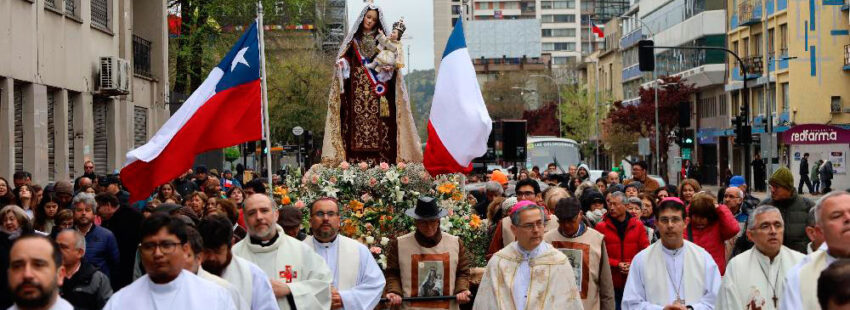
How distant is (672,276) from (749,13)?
5751 cm

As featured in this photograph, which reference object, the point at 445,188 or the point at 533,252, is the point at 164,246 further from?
the point at 445,188

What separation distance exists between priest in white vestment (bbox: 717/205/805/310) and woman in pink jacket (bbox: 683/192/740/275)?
303 centimetres

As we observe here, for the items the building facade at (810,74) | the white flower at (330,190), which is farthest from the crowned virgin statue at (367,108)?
Result: the building facade at (810,74)

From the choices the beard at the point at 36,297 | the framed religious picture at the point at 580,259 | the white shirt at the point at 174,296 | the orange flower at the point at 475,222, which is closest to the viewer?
the beard at the point at 36,297

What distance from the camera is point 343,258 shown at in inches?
403

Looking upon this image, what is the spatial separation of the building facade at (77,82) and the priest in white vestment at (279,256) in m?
13.3

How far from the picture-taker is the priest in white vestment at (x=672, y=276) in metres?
9.74

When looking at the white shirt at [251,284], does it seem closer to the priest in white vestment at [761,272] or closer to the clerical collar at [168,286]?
the clerical collar at [168,286]

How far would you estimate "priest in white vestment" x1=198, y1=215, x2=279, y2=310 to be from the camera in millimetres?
8164

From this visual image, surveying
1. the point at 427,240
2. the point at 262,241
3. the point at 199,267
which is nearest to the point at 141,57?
the point at 427,240

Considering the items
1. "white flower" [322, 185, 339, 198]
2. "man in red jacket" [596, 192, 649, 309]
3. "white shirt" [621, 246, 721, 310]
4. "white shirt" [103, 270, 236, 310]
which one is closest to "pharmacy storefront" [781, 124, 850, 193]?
"white flower" [322, 185, 339, 198]

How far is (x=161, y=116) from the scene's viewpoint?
35.9 metres

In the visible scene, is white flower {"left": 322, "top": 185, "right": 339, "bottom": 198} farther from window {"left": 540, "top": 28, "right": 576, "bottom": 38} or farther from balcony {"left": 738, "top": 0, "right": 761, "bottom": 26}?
window {"left": 540, "top": 28, "right": 576, "bottom": 38}

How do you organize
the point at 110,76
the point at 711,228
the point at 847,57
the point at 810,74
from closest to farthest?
the point at 711,228
the point at 110,76
the point at 847,57
the point at 810,74
